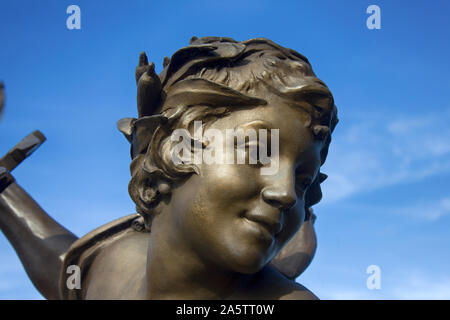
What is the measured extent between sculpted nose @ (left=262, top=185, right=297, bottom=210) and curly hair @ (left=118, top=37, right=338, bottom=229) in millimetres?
347

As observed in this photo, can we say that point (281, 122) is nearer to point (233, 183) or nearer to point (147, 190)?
point (233, 183)

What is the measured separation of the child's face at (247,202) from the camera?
7.41ft

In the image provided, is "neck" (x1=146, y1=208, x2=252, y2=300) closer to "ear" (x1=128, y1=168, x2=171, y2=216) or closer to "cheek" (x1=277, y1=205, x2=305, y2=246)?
"ear" (x1=128, y1=168, x2=171, y2=216)

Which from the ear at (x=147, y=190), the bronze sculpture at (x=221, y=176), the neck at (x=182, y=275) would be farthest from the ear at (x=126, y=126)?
the neck at (x=182, y=275)

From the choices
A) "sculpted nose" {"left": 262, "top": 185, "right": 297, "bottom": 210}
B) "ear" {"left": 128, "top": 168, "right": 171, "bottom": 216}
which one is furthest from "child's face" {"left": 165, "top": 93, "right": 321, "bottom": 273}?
"ear" {"left": 128, "top": 168, "right": 171, "bottom": 216}

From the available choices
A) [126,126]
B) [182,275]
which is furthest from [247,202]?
[126,126]

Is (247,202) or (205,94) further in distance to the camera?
(205,94)

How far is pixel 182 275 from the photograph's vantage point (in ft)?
8.17

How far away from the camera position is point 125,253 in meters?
2.98

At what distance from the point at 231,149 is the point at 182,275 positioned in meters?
0.66

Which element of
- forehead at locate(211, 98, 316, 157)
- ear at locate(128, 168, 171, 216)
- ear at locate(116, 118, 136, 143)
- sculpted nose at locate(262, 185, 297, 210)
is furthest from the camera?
ear at locate(116, 118, 136, 143)

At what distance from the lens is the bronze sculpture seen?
2.27 metres

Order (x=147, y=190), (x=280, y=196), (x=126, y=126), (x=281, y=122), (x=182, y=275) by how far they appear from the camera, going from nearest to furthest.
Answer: (x=280, y=196), (x=281, y=122), (x=182, y=275), (x=147, y=190), (x=126, y=126)
